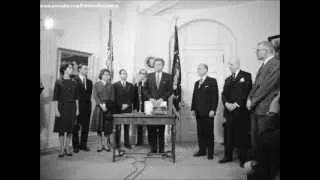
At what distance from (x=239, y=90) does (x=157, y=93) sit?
113 cm

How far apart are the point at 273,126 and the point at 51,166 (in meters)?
1.87

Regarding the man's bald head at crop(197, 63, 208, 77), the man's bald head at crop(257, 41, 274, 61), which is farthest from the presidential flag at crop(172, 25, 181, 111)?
the man's bald head at crop(257, 41, 274, 61)

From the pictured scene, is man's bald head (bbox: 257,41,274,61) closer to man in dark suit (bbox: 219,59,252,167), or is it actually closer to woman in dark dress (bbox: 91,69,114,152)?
man in dark suit (bbox: 219,59,252,167)

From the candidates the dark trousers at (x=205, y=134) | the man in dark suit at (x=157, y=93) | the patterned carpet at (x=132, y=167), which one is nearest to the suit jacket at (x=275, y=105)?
the patterned carpet at (x=132, y=167)

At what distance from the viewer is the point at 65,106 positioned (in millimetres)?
2555

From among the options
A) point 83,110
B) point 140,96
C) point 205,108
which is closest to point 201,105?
point 205,108

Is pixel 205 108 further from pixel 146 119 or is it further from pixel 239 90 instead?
pixel 146 119

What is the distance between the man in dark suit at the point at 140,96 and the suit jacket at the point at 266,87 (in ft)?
5.44

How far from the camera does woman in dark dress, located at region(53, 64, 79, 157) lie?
7.89ft

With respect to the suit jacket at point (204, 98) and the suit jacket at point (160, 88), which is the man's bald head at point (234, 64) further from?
the suit jacket at point (160, 88)

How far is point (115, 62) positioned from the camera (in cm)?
301

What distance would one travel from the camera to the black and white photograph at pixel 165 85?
7.57ft
